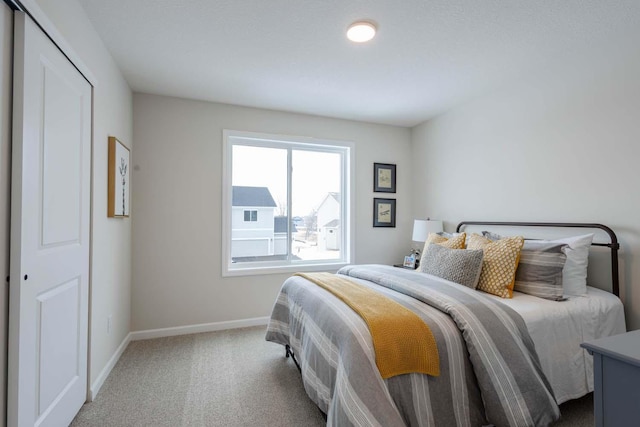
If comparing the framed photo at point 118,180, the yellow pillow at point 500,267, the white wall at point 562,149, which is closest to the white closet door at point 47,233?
the framed photo at point 118,180

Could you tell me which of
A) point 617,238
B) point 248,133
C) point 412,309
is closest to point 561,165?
point 617,238

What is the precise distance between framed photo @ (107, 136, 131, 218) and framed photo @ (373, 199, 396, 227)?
277cm

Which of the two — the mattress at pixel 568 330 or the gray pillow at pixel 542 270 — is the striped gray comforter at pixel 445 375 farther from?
the gray pillow at pixel 542 270

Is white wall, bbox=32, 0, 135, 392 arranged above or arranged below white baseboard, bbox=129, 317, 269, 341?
above

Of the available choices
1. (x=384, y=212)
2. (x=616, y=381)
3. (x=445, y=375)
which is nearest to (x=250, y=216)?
(x=384, y=212)

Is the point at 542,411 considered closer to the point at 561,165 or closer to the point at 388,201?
the point at 561,165

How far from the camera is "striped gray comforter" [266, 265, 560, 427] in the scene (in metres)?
1.31

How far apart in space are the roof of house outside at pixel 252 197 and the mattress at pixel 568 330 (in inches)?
102

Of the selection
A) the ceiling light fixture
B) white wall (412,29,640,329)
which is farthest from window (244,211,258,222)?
white wall (412,29,640,329)

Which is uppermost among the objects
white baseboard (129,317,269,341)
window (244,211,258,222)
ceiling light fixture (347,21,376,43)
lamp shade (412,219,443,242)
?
ceiling light fixture (347,21,376,43)

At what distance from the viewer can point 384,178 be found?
4.04 meters

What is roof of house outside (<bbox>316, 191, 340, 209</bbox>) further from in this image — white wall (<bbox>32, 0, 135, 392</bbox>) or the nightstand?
the nightstand

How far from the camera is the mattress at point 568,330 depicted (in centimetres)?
175

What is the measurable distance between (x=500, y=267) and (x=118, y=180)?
3.01m
